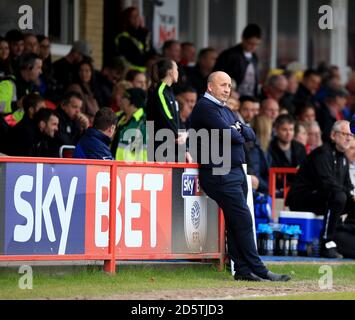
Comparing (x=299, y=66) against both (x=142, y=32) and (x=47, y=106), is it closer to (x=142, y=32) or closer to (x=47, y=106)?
(x=142, y=32)

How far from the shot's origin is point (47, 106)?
670 inches

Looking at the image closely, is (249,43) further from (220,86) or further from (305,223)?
(220,86)

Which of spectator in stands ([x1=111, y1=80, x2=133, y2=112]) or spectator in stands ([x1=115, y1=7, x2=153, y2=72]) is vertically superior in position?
spectator in stands ([x1=115, y1=7, x2=153, y2=72])

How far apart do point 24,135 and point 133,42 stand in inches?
174

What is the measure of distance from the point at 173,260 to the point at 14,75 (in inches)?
163

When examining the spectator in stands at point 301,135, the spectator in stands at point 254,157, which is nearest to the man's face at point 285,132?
the spectator in stands at point 254,157

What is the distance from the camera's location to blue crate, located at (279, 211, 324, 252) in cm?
1605

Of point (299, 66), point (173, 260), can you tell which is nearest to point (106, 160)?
→ point (173, 260)

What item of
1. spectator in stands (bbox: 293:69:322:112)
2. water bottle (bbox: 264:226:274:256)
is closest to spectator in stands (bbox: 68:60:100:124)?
water bottle (bbox: 264:226:274:256)

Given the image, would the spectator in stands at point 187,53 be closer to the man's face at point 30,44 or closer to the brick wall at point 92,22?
the brick wall at point 92,22

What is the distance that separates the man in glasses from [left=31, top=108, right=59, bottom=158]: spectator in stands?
321cm

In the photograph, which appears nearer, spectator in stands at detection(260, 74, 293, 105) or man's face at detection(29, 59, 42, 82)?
man's face at detection(29, 59, 42, 82)

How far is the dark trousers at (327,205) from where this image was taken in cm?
1560

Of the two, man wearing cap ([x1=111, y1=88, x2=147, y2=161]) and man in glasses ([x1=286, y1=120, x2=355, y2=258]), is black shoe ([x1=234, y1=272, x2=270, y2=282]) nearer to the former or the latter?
man wearing cap ([x1=111, y1=88, x2=147, y2=161])
